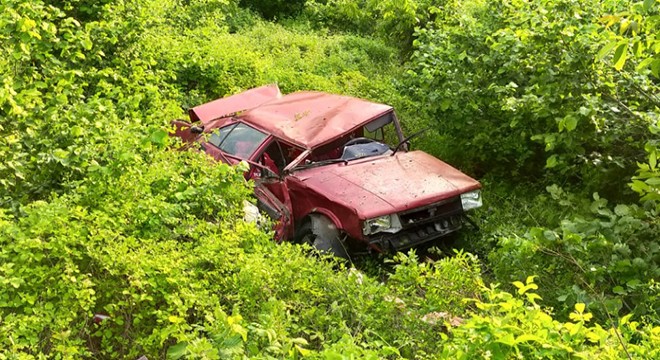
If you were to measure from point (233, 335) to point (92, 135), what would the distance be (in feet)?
9.57

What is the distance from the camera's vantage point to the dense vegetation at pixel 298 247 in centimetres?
339

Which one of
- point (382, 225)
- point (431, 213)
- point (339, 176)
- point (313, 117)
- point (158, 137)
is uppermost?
point (158, 137)

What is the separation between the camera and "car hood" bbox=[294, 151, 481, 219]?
Answer: 20.4ft

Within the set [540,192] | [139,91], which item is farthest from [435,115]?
[139,91]

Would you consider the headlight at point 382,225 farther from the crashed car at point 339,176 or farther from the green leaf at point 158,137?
the green leaf at point 158,137

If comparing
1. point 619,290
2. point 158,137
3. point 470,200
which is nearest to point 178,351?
point 158,137

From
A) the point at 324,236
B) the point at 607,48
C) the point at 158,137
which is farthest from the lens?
the point at 324,236

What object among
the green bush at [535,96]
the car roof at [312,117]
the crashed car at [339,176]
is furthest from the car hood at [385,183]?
the green bush at [535,96]

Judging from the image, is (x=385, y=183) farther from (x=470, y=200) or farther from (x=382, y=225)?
(x=470, y=200)

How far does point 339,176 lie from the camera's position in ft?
22.0

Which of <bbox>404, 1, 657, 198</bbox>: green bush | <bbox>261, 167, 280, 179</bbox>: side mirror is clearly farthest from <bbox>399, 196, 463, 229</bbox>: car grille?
<bbox>261, 167, 280, 179</bbox>: side mirror

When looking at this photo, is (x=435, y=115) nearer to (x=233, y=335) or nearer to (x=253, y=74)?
(x=253, y=74)

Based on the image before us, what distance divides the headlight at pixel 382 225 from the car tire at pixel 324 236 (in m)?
0.34

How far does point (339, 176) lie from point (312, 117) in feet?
3.50
